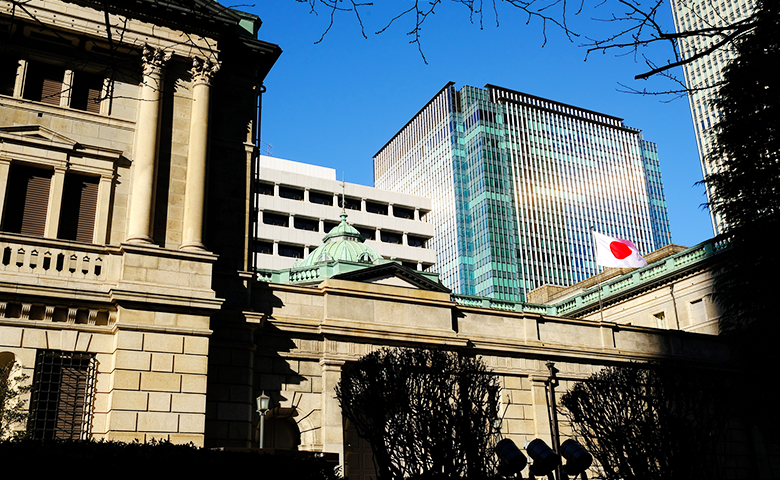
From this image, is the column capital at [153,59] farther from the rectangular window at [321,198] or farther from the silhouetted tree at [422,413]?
the rectangular window at [321,198]

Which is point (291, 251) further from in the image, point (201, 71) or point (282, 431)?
point (282, 431)

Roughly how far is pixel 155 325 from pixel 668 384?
15.8 metres

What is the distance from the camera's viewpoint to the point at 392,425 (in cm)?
1984

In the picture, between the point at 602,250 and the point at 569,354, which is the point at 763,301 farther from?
the point at 602,250

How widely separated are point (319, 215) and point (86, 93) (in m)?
74.7

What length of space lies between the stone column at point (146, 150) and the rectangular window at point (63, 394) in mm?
3880

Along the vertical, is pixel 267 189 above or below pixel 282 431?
above

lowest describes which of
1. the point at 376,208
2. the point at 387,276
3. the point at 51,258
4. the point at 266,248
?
the point at 51,258

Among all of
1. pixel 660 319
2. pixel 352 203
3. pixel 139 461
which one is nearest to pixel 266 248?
pixel 352 203

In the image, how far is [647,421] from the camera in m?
21.8

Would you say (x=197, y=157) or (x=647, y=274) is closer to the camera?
(x=197, y=157)

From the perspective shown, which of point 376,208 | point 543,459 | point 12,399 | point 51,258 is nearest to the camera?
point 543,459

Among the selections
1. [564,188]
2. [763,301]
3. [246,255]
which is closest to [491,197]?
[564,188]

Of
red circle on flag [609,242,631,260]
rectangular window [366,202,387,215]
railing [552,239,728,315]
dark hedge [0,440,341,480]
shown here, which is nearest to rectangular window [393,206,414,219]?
rectangular window [366,202,387,215]
